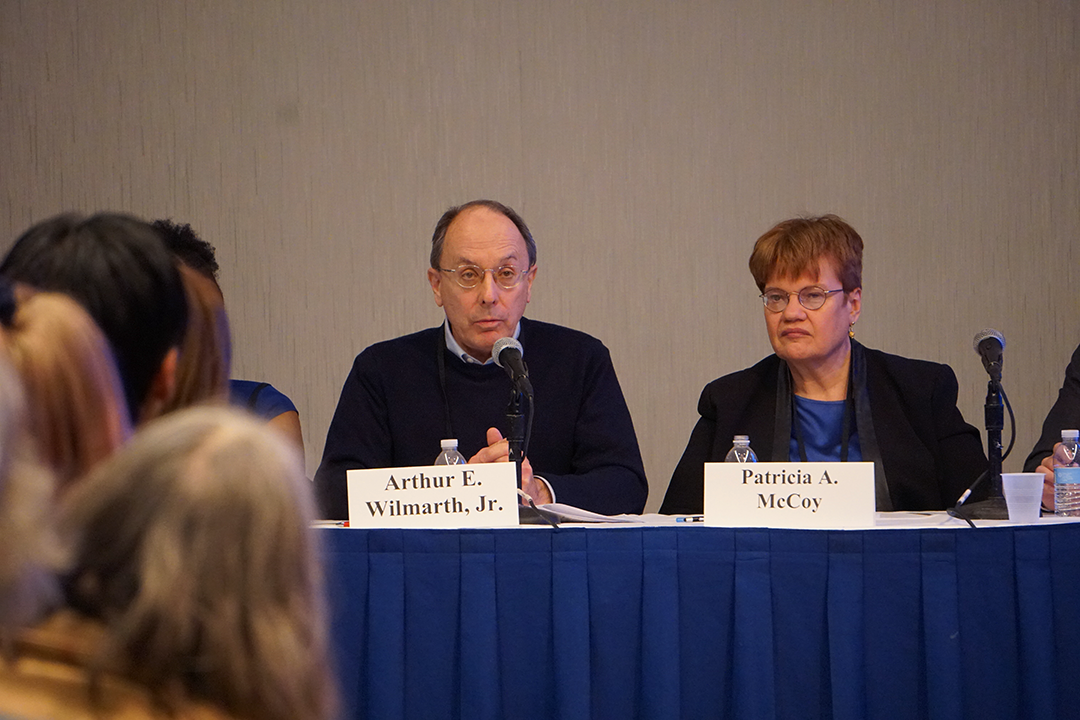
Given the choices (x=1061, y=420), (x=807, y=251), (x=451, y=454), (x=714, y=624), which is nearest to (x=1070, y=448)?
(x=1061, y=420)

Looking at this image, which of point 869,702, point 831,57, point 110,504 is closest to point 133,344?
point 110,504

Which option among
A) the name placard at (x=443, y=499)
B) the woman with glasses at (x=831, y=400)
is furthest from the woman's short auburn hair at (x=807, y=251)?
the name placard at (x=443, y=499)

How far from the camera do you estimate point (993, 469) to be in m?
2.08

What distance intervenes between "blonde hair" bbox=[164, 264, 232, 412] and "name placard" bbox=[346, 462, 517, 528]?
2.48 ft

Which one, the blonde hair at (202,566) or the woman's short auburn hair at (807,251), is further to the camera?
the woman's short auburn hair at (807,251)

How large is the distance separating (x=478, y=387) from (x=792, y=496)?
41.0 inches

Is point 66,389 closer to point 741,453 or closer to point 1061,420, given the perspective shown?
point 741,453

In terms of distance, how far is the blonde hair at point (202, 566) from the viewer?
0.71 metres

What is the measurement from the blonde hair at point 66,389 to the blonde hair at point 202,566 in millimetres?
134

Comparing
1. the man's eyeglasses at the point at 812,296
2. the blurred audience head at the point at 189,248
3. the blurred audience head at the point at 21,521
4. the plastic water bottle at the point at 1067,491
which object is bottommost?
the plastic water bottle at the point at 1067,491

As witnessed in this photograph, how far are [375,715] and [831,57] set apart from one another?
292cm

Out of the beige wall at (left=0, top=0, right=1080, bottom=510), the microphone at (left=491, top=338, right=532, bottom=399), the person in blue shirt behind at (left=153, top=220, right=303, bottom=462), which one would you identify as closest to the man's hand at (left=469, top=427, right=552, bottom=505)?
the microphone at (left=491, top=338, right=532, bottom=399)

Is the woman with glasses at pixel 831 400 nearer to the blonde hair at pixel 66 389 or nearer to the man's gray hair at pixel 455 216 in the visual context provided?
the man's gray hair at pixel 455 216

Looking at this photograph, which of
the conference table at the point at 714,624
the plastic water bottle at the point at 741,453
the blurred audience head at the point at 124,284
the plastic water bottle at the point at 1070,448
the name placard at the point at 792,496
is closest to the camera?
the blurred audience head at the point at 124,284
